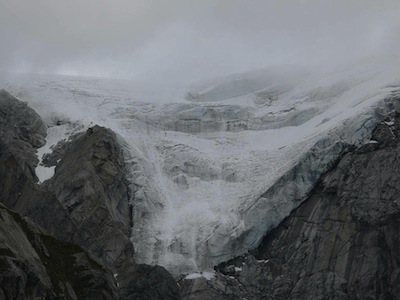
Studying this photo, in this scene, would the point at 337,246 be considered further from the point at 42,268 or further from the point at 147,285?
the point at 42,268

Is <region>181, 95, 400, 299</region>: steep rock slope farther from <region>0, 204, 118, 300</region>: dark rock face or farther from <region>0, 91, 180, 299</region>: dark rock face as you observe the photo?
<region>0, 204, 118, 300</region>: dark rock face

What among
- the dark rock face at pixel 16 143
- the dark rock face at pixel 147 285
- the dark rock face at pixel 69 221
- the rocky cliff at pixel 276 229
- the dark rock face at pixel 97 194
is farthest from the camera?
the dark rock face at pixel 16 143

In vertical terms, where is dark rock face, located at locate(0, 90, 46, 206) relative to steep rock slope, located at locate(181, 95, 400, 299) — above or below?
above

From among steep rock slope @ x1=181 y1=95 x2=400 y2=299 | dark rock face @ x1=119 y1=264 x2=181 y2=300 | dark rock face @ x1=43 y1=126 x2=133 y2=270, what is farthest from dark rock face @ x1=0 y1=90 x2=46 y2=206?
steep rock slope @ x1=181 y1=95 x2=400 y2=299

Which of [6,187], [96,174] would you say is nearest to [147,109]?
[96,174]

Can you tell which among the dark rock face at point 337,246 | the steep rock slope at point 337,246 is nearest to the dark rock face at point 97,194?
the dark rock face at point 337,246

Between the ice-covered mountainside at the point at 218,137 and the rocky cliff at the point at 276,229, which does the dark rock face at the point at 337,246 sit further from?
the ice-covered mountainside at the point at 218,137
